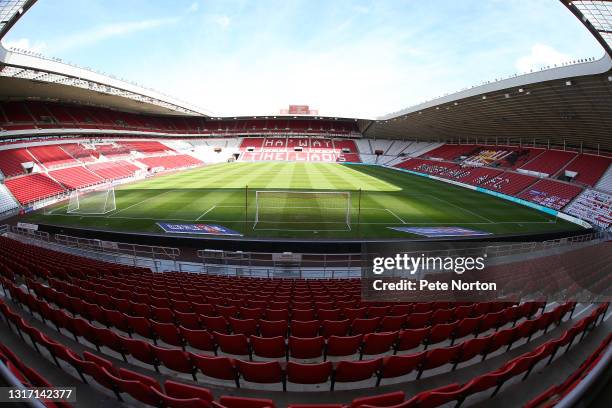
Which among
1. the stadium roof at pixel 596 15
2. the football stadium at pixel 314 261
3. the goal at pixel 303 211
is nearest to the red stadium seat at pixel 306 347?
the football stadium at pixel 314 261

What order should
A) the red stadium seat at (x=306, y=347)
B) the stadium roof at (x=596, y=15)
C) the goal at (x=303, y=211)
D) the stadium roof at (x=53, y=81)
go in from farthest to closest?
the goal at (x=303, y=211) < the stadium roof at (x=53, y=81) < the stadium roof at (x=596, y=15) < the red stadium seat at (x=306, y=347)

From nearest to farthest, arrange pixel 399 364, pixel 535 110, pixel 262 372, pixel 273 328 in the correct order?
pixel 262 372, pixel 399 364, pixel 273 328, pixel 535 110

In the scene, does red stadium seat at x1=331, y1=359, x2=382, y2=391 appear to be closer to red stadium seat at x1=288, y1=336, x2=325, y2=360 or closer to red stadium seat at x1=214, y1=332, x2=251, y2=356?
red stadium seat at x1=288, y1=336, x2=325, y2=360

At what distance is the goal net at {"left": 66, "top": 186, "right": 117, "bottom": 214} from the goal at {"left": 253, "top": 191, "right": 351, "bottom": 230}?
453 inches

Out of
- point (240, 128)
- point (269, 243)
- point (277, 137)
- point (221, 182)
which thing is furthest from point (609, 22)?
point (240, 128)

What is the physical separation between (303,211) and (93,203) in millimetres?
16381

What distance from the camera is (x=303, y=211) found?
21547 millimetres

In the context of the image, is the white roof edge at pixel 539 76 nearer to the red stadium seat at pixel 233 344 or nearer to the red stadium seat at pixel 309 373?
the red stadium seat at pixel 309 373

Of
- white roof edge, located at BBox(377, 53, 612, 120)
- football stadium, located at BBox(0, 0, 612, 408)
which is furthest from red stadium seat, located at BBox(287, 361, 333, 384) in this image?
white roof edge, located at BBox(377, 53, 612, 120)

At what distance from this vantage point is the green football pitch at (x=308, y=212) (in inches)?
707

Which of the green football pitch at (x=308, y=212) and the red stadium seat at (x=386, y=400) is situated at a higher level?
the red stadium seat at (x=386, y=400)

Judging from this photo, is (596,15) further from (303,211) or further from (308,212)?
(303,211)

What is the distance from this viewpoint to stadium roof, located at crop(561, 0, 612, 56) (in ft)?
39.5

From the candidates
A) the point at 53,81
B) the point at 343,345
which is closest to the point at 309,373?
the point at 343,345
